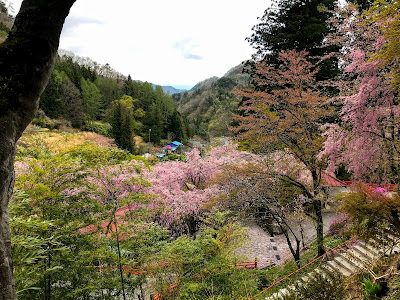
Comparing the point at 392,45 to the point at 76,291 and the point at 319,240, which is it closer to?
the point at 319,240

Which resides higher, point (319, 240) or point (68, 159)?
point (68, 159)

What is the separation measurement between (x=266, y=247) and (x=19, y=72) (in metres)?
11.4

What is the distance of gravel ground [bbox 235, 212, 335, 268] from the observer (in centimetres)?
959

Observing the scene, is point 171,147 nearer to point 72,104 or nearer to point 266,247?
point 72,104

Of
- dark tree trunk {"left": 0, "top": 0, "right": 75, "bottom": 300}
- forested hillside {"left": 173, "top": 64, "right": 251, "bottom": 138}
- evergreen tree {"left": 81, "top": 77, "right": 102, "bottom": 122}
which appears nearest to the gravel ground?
dark tree trunk {"left": 0, "top": 0, "right": 75, "bottom": 300}

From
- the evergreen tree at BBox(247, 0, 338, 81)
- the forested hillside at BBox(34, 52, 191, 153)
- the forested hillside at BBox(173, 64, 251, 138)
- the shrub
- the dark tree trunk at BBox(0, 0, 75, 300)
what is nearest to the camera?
the dark tree trunk at BBox(0, 0, 75, 300)

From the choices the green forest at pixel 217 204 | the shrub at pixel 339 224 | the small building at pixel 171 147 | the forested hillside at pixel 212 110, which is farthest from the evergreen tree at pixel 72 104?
the shrub at pixel 339 224

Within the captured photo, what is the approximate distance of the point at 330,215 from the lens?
520 inches

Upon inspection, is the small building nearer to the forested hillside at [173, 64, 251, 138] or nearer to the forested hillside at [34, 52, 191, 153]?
the forested hillside at [34, 52, 191, 153]

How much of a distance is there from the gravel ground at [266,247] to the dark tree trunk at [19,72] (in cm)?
826

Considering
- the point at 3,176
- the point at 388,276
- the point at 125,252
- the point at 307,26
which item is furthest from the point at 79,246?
the point at 307,26

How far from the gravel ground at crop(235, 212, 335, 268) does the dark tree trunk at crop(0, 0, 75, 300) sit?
8.26 m

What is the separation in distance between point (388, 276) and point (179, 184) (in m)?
9.13

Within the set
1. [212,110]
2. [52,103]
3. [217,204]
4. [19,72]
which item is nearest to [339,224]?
[217,204]
